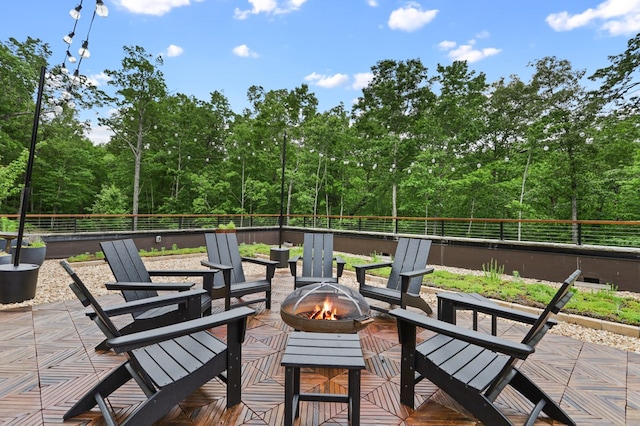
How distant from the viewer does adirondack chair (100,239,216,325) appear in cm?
234

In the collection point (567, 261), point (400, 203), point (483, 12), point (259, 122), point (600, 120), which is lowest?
point (567, 261)

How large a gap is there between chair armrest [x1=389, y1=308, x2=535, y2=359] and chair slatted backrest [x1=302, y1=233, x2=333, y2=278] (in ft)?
7.00

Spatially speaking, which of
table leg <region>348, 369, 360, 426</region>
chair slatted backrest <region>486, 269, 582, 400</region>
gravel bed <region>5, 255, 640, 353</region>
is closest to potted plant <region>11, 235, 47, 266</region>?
gravel bed <region>5, 255, 640, 353</region>

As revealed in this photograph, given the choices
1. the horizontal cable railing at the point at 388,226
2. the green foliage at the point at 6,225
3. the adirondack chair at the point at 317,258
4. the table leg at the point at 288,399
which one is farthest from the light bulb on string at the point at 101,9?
the green foliage at the point at 6,225

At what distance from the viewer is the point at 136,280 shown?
2.65m

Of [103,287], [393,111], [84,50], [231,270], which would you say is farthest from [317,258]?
[393,111]

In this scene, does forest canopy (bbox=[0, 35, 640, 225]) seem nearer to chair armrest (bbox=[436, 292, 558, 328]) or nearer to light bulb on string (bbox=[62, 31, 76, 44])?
light bulb on string (bbox=[62, 31, 76, 44])

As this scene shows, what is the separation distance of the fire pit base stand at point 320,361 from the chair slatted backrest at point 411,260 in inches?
70.9

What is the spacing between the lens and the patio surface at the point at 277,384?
1679mm

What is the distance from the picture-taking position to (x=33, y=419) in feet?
5.25

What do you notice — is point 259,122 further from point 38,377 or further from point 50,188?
point 38,377

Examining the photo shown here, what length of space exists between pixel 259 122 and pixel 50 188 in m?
11.6

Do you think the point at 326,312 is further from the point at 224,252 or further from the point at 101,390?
the point at 224,252

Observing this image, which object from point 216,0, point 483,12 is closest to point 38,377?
point 216,0
